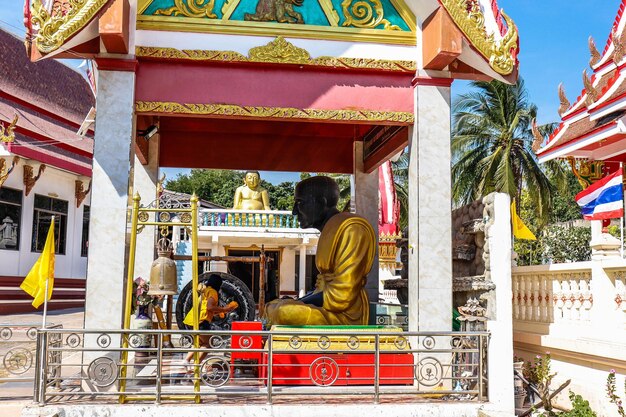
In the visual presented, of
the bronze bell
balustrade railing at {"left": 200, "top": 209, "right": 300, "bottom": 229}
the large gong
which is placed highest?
balustrade railing at {"left": 200, "top": 209, "right": 300, "bottom": 229}

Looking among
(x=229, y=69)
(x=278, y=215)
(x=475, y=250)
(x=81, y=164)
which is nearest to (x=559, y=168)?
(x=278, y=215)

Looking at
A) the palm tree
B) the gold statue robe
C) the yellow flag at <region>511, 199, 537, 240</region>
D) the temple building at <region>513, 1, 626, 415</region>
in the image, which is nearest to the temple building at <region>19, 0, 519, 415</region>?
the gold statue robe

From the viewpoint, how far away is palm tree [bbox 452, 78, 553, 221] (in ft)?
99.2

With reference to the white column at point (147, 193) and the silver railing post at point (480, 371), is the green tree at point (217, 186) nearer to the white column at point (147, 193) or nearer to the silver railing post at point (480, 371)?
the white column at point (147, 193)

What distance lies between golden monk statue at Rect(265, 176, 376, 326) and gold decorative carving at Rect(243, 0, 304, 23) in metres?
2.77

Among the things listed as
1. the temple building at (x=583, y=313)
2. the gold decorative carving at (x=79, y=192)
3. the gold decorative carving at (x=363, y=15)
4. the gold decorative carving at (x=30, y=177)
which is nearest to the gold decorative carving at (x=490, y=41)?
the gold decorative carving at (x=363, y=15)

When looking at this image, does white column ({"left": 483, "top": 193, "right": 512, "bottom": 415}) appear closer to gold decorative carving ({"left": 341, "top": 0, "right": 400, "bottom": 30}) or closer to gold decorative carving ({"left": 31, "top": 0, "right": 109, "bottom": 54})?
gold decorative carving ({"left": 341, "top": 0, "right": 400, "bottom": 30})

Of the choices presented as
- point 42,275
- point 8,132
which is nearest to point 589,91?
point 42,275

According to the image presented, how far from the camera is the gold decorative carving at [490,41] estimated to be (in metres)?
8.07

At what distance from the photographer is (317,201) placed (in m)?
10.4

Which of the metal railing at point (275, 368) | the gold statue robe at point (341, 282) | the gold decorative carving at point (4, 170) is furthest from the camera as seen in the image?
the gold decorative carving at point (4, 170)

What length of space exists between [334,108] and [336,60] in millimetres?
588

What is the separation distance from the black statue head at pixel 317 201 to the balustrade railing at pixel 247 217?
1186 centimetres

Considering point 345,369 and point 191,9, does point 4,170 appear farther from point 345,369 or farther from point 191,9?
point 345,369
